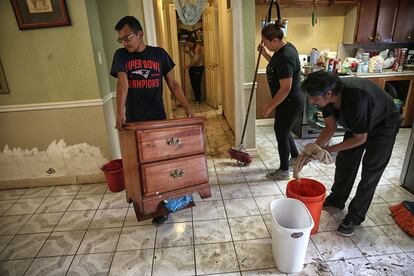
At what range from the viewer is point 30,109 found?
251 centimetres

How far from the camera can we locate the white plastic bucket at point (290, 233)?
1444 millimetres

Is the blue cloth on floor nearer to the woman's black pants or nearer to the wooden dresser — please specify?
the wooden dresser

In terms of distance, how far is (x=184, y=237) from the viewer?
1.92 m

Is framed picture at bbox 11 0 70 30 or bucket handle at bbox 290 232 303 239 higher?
framed picture at bbox 11 0 70 30

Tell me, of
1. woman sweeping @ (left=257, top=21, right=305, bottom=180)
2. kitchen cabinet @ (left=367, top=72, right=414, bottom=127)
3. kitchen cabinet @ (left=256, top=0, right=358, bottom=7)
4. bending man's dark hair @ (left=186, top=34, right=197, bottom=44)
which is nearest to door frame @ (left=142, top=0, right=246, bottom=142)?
woman sweeping @ (left=257, top=21, right=305, bottom=180)

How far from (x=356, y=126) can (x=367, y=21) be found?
104 inches

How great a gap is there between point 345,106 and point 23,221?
2457mm

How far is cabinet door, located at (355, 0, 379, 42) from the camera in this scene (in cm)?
339

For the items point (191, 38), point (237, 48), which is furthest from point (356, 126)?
point (191, 38)

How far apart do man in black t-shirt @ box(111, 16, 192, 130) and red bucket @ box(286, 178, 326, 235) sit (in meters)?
0.87

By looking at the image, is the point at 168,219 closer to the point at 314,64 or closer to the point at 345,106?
the point at 345,106

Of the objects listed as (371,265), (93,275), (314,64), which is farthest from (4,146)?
(314,64)

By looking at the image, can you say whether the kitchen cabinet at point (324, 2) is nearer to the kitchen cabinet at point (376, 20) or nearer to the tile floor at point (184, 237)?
the kitchen cabinet at point (376, 20)

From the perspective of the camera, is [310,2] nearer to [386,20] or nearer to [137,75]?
[386,20]
